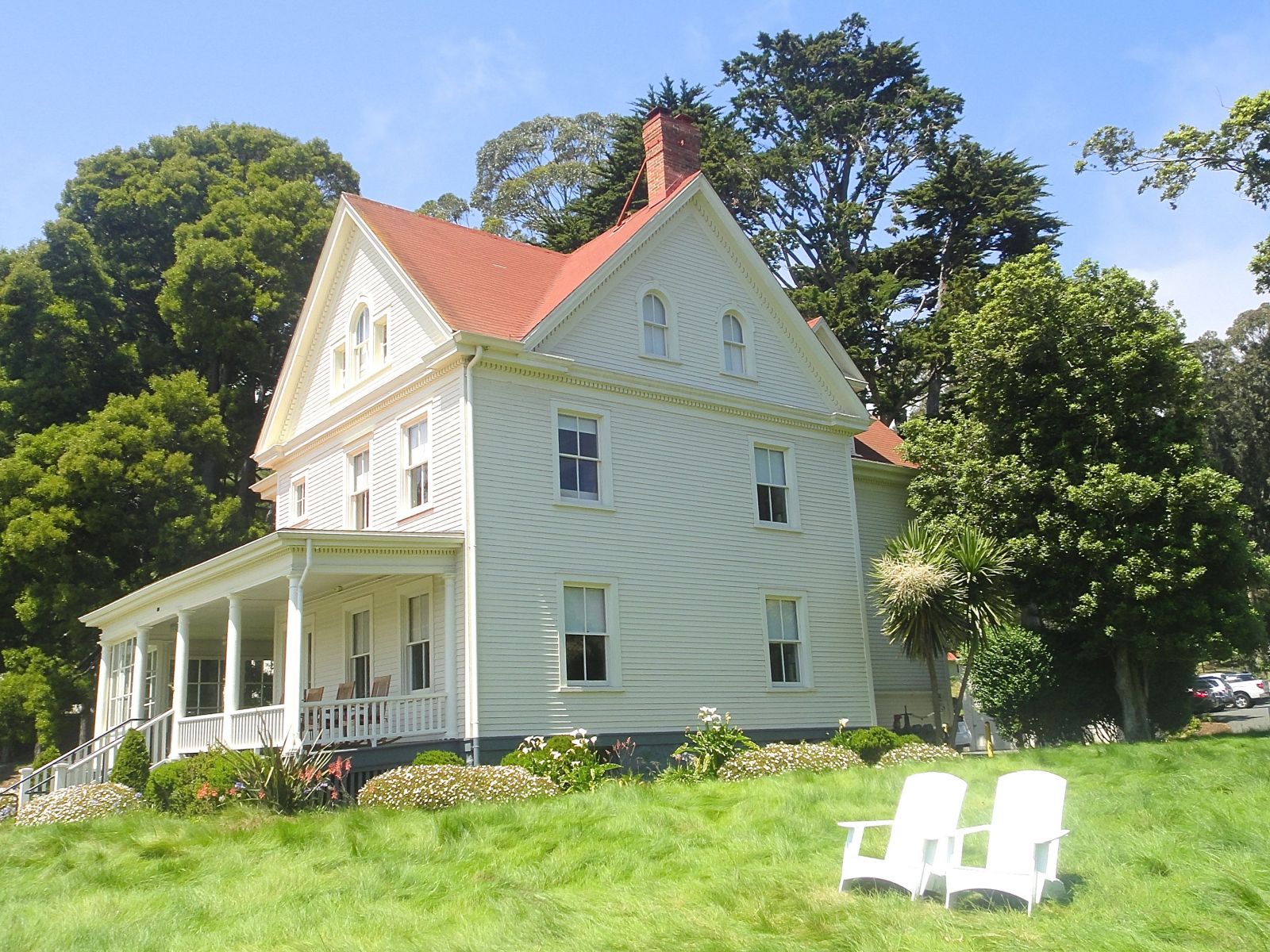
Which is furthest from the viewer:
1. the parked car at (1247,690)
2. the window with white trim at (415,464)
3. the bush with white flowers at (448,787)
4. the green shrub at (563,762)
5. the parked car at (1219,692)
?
the parked car at (1247,690)

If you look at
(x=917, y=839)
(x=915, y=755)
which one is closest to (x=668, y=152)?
(x=915, y=755)

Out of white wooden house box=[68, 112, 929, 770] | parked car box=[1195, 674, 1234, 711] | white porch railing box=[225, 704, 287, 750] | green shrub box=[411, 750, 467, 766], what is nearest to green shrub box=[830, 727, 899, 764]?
white wooden house box=[68, 112, 929, 770]

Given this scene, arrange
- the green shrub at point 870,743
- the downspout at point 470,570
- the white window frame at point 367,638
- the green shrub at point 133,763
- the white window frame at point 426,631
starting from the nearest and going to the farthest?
the downspout at point 470,570 < the white window frame at point 426,631 < the green shrub at point 133,763 < the green shrub at point 870,743 < the white window frame at point 367,638

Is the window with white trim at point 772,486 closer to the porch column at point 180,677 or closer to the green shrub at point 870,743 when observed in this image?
the green shrub at point 870,743

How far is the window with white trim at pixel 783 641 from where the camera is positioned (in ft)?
73.3

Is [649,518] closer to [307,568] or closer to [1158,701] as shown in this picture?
[307,568]

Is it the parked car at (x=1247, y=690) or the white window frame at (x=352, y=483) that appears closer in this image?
the white window frame at (x=352, y=483)

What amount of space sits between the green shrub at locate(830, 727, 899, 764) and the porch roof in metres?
7.50

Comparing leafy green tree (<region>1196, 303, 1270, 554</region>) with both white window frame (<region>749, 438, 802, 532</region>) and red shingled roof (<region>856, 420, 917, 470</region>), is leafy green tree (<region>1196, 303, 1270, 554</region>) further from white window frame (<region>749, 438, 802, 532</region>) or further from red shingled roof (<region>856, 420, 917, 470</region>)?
white window frame (<region>749, 438, 802, 532</region>)

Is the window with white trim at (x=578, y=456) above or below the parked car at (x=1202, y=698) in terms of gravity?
above

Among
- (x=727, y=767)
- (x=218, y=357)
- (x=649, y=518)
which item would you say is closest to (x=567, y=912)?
(x=727, y=767)

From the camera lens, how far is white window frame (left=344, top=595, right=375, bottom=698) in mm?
21188

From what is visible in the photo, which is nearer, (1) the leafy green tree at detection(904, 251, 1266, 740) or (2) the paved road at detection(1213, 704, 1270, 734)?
(1) the leafy green tree at detection(904, 251, 1266, 740)

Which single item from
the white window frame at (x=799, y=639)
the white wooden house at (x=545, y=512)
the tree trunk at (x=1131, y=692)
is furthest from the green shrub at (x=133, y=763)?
the tree trunk at (x=1131, y=692)
